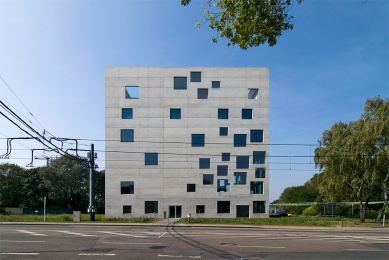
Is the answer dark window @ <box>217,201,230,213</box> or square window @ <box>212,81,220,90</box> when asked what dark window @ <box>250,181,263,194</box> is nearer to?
dark window @ <box>217,201,230,213</box>

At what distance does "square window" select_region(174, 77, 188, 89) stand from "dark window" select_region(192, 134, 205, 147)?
741 cm

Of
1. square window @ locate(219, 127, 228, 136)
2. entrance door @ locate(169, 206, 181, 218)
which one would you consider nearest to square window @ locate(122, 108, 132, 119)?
square window @ locate(219, 127, 228, 136)

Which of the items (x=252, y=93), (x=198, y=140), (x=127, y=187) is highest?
(x=252, y=93)

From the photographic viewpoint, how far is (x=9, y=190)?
70.0 metres

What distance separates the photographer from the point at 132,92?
43.8 m

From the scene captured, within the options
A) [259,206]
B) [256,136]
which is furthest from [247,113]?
[259,206]

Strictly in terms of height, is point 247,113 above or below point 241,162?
above

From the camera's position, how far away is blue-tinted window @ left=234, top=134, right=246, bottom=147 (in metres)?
43.1

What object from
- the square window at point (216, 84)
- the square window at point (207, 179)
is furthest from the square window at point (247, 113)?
the square window at point (207, 179)

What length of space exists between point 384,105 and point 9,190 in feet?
248

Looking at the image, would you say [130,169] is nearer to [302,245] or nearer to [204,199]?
[204,199]

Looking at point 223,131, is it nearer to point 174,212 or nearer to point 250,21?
point 174,212

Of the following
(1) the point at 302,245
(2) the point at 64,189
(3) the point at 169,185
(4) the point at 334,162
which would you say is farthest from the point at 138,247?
(2) the point at 64,189

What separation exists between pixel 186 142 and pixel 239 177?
9.01 m
